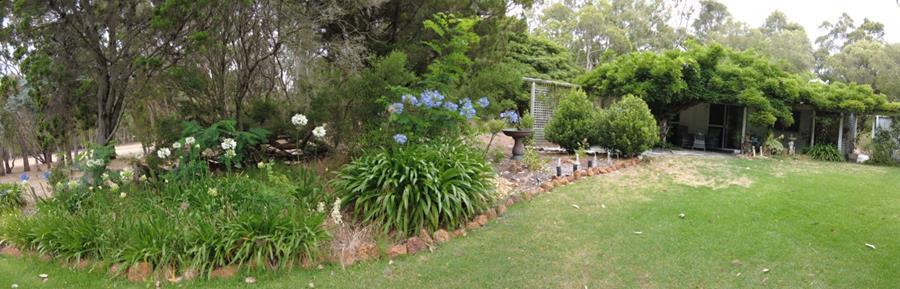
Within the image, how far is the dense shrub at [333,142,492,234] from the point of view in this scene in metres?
4.67

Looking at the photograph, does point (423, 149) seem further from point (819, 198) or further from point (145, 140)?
point (819, 198)

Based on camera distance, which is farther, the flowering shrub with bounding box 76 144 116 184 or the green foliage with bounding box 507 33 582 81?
the green foliage with bounding box 507 33 582 81

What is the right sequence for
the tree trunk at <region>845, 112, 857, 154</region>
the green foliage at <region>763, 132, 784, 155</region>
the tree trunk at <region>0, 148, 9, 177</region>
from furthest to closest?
the tree trunk at <region>0, 148, 9, 177</region> → the tree trunk at <region>845, 112, 857, 154</region> → the green foliage at <region>763, 132, 784, 155</region>

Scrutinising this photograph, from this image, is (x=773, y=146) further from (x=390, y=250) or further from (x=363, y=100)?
(x=390, y=250)

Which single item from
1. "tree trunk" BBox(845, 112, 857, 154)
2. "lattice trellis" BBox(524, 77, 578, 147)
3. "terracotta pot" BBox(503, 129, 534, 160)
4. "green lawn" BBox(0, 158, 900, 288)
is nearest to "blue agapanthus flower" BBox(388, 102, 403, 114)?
"green lawn" BBox(0, 158, 900, 288)

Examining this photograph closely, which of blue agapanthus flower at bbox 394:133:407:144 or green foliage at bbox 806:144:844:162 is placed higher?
blue agapanthus flower at bbox 394:133:407:144

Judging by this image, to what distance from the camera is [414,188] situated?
4758mm

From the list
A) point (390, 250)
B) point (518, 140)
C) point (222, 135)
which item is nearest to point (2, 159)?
point (222, 135)

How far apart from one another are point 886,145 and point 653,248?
10522 millimetres

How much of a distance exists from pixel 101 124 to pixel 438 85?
4407mm

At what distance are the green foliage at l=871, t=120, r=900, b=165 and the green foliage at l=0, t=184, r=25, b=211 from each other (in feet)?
51.8

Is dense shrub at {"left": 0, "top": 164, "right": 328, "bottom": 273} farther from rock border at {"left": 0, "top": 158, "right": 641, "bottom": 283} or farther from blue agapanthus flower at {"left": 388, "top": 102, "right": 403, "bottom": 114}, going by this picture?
blue agapanthus flower at {"left": 388, "top": 102, "right": 403, "bottom": 114}

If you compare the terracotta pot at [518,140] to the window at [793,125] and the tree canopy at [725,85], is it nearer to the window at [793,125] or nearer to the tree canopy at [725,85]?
the tree canopy at [725,85]

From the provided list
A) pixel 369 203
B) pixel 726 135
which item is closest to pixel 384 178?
pixel 369 203
